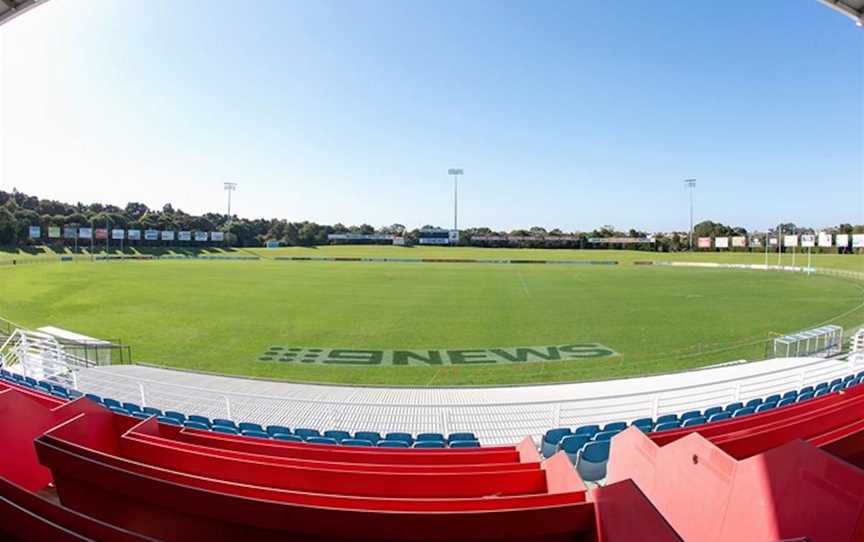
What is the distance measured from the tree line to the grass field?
75311 mm

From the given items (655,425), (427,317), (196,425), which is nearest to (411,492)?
(655,425)

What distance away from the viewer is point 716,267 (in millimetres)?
85062

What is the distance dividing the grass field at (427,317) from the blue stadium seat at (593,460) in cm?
1003

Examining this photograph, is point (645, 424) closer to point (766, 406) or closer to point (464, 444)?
point (766, 406)

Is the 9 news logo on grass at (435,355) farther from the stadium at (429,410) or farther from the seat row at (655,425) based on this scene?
the seat row at (655,425)

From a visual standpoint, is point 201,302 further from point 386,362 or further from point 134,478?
point 134,478

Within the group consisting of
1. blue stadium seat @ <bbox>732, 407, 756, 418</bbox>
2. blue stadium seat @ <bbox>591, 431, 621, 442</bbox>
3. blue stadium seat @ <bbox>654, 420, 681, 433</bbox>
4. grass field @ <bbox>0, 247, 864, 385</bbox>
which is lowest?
grass field @ <bbox>0, 247, 864, 385</bbox>

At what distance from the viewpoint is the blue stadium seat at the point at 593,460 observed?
7.79m

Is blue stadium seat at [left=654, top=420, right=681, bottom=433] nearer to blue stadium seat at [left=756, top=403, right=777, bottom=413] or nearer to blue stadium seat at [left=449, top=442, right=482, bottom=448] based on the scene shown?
blue stadium seat at [left=756, top=403, right=777, bottom=413]

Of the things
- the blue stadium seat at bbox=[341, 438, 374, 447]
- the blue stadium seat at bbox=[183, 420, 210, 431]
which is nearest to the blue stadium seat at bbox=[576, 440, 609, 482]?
the blue stadium seat at bbox=[341, 438, 374, 447]

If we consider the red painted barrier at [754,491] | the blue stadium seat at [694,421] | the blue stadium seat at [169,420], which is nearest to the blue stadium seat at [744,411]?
the blue stadium seat at [694,421]

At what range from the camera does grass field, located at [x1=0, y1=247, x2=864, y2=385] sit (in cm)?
2023

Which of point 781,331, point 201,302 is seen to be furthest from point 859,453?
point 201,302

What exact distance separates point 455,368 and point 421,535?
56.9 feet
